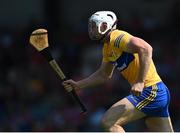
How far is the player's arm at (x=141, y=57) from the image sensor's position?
935cm

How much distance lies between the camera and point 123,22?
1600cm

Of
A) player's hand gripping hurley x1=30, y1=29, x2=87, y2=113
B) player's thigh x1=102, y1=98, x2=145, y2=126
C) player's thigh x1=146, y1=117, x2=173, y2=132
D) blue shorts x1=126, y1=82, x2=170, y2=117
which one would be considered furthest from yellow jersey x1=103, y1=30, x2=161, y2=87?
player's hand gripping hurley x1=30, y1=29, x2=87, y2=113

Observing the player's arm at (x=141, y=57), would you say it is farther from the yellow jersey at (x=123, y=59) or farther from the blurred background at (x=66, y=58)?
the blurred background at (x=66, y=58)

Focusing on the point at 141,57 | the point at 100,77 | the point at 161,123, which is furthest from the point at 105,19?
the point at 161,123

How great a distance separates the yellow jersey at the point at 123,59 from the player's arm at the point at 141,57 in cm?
17

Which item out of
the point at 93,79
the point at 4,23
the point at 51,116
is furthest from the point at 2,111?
the point at 93,79

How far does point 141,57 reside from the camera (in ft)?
30.7

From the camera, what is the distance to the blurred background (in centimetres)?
1439

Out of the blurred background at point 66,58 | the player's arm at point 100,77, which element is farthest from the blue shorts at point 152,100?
the blurred background at point 66,58

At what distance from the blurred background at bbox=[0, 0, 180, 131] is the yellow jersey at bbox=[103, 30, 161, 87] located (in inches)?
Result: 148

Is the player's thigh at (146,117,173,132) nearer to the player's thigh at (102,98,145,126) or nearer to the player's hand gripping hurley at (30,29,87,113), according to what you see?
the player's thigh at (102,98,145,126)

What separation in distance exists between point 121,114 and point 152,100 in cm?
38

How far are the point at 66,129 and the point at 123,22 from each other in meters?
2.67

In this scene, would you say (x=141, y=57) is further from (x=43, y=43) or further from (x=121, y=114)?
(x=43, y=43)
